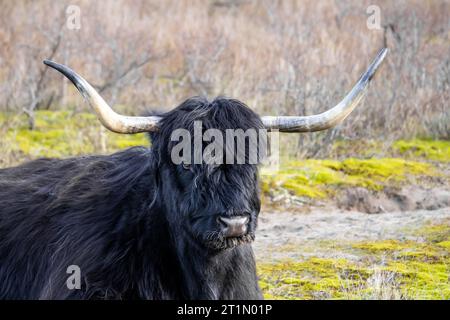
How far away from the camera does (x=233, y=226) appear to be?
15.2 feet

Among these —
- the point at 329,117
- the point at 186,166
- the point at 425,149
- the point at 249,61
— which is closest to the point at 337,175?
the point at 425,149

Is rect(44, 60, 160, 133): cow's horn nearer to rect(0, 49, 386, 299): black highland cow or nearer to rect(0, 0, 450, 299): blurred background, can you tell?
rect(0, 49, 386, 299): black highland cow

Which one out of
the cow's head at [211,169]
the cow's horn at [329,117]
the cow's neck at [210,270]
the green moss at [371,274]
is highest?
the cow's horn at [329,117]

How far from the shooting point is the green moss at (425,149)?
38.2 ft

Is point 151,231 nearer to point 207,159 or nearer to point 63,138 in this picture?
point 207,159

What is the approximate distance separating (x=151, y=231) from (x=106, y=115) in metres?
0.79

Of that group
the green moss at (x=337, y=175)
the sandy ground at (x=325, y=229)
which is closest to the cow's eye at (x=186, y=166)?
the sandy ground at (x=325, y=229)

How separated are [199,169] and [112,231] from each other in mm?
838

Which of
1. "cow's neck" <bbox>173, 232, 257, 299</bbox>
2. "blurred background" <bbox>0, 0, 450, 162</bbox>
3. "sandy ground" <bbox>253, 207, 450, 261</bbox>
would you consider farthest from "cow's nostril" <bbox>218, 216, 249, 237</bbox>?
"blurred background" <bbox>0, 0, 450, 162</bbox>

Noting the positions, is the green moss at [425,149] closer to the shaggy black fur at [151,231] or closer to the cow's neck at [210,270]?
the shaggy black fur at [151,231]

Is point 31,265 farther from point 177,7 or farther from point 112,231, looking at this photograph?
point 177,7

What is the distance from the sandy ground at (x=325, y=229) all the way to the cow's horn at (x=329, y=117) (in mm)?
2215

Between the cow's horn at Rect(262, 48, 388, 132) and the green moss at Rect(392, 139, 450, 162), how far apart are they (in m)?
6.35

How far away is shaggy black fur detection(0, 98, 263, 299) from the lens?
4953mm
